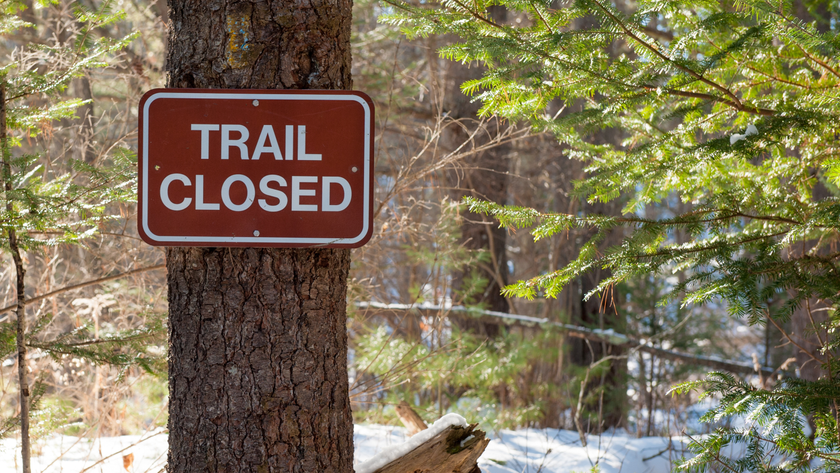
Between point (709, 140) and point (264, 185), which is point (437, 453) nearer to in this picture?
point (264, 185)

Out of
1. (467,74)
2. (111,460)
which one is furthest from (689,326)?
(111,460)

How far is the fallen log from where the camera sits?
2.44 metres

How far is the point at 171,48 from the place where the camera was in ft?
5.74

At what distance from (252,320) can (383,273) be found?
4.52 metres

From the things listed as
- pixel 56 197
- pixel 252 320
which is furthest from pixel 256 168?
pixel 56 197

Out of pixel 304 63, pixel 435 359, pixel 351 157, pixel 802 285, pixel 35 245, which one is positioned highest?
pixel 304 63

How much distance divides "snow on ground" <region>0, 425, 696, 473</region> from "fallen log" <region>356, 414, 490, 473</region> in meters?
1.31

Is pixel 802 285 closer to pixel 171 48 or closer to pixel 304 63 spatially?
pixel 304 63

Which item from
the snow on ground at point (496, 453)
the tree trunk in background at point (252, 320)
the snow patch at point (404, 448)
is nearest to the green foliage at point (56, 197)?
the tree trunk in background at point (252, 320)

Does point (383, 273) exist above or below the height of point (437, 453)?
above

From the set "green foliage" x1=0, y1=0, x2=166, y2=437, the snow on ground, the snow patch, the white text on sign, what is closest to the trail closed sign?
the white text on sign

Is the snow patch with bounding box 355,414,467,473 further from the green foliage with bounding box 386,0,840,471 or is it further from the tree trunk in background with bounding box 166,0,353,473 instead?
the tree trunk in background with bounding box 166,0,353,473

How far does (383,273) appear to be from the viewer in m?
6.16

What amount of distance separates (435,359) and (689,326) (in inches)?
240
